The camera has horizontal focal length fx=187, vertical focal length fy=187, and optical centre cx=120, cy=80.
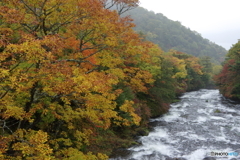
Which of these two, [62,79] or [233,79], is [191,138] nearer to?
[62,79]

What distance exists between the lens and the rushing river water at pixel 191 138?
14.1m

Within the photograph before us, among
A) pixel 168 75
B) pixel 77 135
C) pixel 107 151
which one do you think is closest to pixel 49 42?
pixel 77 135

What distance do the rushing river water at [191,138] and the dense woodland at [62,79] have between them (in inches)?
66.4

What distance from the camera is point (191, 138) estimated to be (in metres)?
17.4

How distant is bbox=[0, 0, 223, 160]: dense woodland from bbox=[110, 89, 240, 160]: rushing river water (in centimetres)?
169

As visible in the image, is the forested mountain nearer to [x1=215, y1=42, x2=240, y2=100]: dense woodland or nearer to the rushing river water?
[x1=215, y1=42, x2=240, y2=100]: dense woodland

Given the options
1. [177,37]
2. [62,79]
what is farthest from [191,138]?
[177,37]

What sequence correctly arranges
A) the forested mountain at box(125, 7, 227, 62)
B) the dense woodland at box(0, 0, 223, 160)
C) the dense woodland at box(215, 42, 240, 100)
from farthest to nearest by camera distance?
the forested mountain at box(125, 7, 227, 62), the dense woodland at box(215, 42, 240, 100), the dense woodland at box(0, 0, 223, 160)

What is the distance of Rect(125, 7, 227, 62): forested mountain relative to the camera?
434ft

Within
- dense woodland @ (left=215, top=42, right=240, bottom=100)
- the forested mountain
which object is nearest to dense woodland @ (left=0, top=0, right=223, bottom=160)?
dense woodland @ (left=215, top=42, right=240, bottom=100)

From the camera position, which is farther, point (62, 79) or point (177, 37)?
point (177, 37)

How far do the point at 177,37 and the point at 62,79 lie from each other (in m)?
142

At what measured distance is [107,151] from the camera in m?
14.1

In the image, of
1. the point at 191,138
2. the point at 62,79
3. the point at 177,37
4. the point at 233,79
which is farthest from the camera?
the point at 177,37
